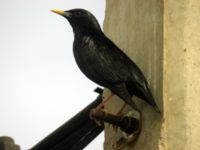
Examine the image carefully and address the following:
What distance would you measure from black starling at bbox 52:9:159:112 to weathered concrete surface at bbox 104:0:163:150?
122 millimetres

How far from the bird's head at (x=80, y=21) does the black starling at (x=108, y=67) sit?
0.07 ft

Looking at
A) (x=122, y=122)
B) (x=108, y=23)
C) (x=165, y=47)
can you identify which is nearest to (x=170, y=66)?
(x=165, y=47)

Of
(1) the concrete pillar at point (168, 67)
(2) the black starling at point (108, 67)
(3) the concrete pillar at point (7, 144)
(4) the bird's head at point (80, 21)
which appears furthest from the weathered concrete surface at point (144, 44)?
(3) the concrete pillar at point (7, 144)

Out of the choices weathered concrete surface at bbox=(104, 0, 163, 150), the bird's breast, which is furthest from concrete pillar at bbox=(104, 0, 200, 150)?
the bird's breast

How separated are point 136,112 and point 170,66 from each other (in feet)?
1.25

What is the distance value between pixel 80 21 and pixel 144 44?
0.47 metres

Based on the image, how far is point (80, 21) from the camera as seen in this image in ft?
15.5

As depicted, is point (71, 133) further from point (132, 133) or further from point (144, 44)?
point (144, 44)

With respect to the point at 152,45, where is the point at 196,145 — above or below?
below

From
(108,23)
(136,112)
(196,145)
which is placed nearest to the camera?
(196,145)

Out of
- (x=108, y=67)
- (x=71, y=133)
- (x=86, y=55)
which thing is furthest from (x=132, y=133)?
(x=71, y=133)

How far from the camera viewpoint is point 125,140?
15.5 feet

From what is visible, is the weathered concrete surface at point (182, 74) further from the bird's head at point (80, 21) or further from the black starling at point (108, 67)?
the bird's head at point (80, 21)

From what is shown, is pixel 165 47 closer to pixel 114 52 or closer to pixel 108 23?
pixel 114 52
